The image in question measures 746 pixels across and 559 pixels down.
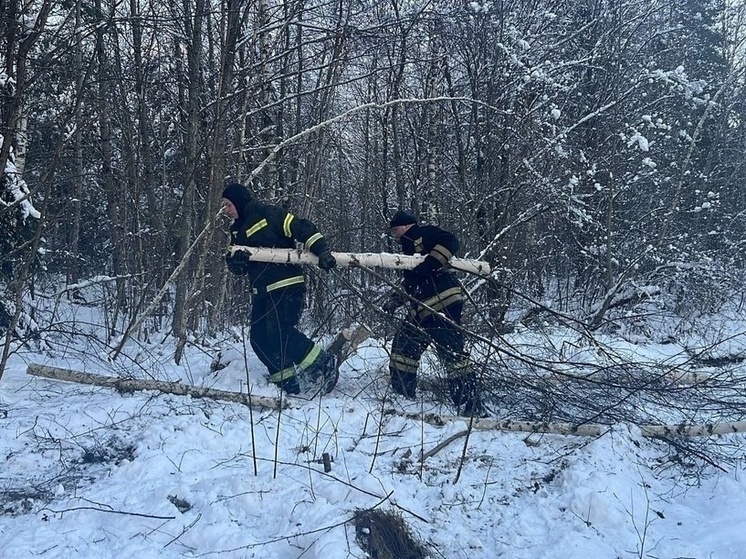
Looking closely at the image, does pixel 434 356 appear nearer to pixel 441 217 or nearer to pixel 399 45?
pixel 441 217

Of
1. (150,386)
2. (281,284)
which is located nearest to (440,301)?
(281,284)

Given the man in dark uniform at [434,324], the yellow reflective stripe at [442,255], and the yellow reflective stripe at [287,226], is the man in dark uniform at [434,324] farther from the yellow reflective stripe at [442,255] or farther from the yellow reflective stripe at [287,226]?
the yellow reflective stripe at [287,226]

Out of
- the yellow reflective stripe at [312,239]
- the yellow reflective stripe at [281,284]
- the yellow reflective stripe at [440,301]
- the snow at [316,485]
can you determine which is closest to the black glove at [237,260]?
the yellow reflective stripe at [281,284]

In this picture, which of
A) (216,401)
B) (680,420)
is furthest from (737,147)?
(216,401)

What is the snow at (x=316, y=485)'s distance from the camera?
3.12 m

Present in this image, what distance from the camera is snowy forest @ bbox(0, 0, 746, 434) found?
20.9ft

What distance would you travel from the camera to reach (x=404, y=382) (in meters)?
5.68

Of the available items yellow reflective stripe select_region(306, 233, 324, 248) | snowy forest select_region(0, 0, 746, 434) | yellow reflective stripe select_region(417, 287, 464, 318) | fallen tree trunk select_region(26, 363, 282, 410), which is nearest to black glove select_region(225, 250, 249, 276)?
yellow reflective stripe select_region(306, 233, 324, 248)

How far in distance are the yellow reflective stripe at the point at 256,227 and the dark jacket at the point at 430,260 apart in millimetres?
1412

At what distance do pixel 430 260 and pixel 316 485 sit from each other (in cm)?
263

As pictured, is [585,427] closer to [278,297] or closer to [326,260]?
[326,260]

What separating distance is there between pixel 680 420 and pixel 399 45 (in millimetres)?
7286

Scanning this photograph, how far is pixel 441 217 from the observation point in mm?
10664

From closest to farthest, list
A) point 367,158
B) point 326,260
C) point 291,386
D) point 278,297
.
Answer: point 326,260, point 291,386, point 278,297, point 367,158
